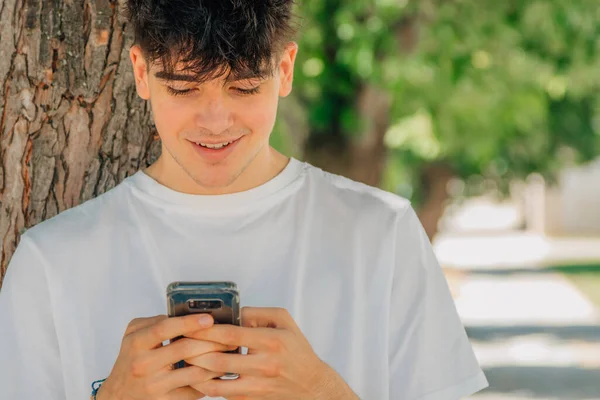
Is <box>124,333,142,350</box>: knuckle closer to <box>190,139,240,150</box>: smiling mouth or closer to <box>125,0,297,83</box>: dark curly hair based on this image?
<box>190,139,240,150</box>: smiling mouth

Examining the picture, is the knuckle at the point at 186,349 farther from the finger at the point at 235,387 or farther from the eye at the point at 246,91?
the eye at the point at 246,91

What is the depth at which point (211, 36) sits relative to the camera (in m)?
2.63

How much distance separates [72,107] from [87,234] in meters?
0.67

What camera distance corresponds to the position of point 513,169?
28.5 metres

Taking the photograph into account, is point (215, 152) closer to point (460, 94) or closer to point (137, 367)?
point (137, 367)

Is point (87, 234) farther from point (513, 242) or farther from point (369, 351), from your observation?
point (513, 242)

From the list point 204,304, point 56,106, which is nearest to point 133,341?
point 204,304

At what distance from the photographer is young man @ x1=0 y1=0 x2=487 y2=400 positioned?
8.74ft

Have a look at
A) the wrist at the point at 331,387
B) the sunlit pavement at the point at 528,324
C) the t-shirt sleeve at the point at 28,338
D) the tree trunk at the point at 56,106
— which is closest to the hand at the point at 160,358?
the wrist at the point at 331,387

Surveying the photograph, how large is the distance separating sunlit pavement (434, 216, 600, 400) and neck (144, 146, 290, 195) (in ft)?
37.6

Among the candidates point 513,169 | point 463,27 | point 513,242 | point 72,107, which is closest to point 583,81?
point 463,27

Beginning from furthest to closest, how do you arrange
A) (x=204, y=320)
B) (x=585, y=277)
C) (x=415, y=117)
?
1. (x=585, y=277)
2. (x=415, y=117)
3. (x=204, y=320)

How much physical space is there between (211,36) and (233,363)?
699 millimetres

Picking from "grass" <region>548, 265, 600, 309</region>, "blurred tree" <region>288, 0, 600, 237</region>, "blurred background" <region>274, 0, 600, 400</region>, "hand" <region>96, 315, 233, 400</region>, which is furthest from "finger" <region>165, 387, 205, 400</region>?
"grass" <region>548, 265, 600, 309</region>
